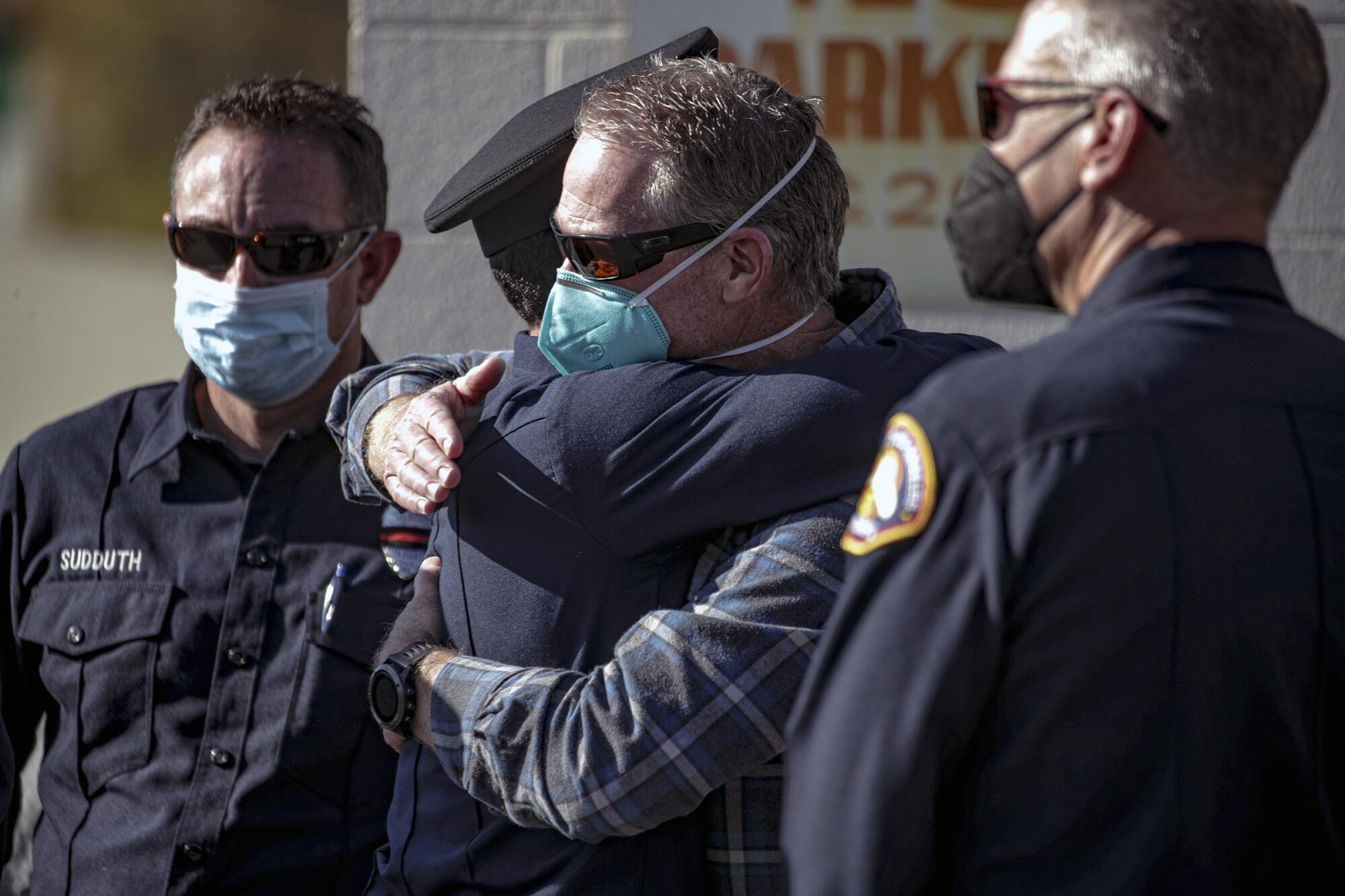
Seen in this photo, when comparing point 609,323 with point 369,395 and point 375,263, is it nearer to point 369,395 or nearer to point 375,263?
point 369,395

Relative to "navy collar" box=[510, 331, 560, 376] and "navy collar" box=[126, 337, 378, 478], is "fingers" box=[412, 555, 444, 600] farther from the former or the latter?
"navy collar" box=[126, 337, 378, 478]

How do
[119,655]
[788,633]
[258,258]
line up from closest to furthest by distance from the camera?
[788,633] → [119,655] → [258,258]

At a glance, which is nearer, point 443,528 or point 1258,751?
point 1258,751

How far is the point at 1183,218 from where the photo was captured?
1316 mm

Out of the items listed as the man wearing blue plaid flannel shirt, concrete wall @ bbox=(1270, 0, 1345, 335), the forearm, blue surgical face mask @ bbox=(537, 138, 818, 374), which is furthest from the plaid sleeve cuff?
concrete wall @ bbox=(1270, 0, 1345, 335)

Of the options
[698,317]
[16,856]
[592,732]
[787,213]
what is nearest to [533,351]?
[698,317]

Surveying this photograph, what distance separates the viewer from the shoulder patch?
50.4 inches

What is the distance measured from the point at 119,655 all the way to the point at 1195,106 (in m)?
1.92

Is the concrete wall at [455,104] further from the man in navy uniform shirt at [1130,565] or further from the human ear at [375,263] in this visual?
the man in navy uniform shirt at [1130,565]

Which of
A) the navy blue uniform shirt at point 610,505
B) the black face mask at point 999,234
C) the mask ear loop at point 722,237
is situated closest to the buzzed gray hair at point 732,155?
the mask ear loop at point 722,237

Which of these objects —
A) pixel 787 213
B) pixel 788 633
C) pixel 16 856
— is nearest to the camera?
pixel 788 633

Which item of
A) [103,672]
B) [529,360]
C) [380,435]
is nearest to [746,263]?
[529,360]

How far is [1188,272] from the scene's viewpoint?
4.28ft

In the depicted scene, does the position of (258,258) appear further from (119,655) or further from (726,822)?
(726,822)
